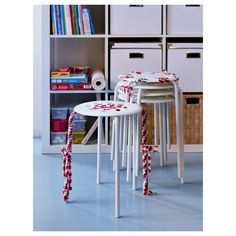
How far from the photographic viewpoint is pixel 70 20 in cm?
375

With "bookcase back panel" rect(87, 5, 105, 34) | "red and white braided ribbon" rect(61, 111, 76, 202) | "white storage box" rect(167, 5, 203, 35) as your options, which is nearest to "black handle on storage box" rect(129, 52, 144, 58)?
"white storage box" rect(167, 5, 203, 35)

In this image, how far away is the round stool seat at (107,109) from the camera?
8.62 feet

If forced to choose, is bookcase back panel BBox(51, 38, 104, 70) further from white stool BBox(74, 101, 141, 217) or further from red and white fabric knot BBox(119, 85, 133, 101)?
white stool BBox(74, 101, 141, 217)

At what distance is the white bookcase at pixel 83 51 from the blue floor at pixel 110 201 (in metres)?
0.26

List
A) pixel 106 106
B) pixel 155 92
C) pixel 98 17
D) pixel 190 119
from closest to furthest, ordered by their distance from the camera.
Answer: pixel 106 106, pixel 155 92, pixel 190 119, pixel 98 17

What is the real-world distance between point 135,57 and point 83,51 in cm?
52

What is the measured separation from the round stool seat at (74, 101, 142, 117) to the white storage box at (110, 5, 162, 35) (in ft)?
3.32

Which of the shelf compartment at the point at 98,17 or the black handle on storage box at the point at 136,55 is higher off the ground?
the shelf compartment at the point at 98,17

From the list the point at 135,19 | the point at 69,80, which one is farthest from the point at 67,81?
the point at 135,19

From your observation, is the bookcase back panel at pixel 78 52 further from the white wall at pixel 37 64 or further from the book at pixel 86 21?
the book at pixel 86 21

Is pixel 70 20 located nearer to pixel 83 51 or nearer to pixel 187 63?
pixel 83 51

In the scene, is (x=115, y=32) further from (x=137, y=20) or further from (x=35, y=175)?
(x=35, y=175)

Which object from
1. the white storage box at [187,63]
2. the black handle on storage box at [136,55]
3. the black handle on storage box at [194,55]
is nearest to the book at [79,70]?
the black handle on storage box at [136,55]

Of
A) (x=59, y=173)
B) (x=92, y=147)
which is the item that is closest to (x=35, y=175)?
(x=59, y=173)
